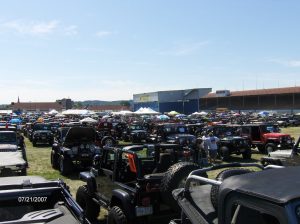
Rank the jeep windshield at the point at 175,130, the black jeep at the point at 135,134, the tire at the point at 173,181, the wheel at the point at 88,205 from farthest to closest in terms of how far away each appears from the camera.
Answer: the black jeep at the point at 135,134 < the jeep windshield at the point at 175,130 < the wheel at the point at 88,205 < the tire at the point at 173,181

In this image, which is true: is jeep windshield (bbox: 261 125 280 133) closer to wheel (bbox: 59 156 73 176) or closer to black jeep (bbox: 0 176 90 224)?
wheel (bbox: 59 156 73 176)

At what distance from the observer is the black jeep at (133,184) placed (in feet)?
20.5

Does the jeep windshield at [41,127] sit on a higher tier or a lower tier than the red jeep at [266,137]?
higher

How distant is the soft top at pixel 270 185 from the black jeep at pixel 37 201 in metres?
1.86

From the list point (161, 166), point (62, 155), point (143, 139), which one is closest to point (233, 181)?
point (161, 166)

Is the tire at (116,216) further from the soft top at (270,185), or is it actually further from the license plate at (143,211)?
the soft top at (270,185)

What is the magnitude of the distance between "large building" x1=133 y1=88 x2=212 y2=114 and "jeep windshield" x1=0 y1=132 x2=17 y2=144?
283 feet

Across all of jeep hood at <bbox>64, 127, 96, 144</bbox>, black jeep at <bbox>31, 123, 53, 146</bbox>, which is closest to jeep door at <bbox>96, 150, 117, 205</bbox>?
jeep hood at <bbox>64, 127, 96, 144</bbox>

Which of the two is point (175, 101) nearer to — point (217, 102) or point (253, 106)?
point (217, 102)

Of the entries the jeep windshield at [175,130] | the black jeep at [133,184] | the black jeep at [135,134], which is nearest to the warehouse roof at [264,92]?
the black jeep at [135,134]

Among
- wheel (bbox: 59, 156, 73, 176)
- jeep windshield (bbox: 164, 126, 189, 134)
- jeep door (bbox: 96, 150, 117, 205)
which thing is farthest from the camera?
jeep windshield (bbox: 164, 126, 189, 134)

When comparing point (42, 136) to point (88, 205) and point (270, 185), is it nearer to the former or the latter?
point (88, 205)

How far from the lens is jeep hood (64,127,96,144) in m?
16.7

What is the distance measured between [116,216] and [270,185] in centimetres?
438
